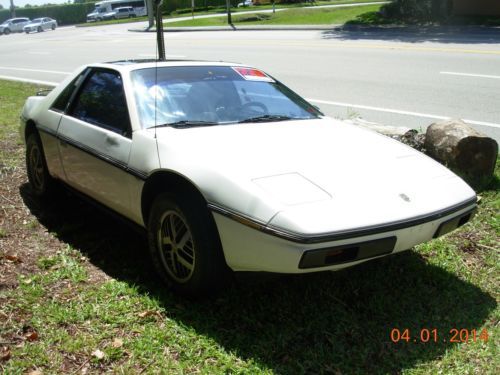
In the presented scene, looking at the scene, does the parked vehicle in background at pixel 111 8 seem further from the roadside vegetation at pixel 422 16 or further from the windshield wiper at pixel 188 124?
the windshield wiper at pixel 188 124

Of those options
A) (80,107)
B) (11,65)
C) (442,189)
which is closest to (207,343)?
(442,189)

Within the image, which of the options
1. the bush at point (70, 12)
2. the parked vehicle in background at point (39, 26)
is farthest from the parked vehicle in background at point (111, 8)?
the parked vehicle in background at point (39, 26)

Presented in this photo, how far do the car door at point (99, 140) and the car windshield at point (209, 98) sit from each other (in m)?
0.18

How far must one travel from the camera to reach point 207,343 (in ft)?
9.40

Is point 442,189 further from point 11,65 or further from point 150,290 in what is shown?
point 11,65

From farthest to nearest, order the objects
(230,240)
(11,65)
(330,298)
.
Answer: (11,65) → (330,298) → (230,240)

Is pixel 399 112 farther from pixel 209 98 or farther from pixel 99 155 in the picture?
pixel 99 155

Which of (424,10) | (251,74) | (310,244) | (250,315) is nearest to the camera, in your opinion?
(310,244)

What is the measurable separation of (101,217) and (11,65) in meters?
14.9

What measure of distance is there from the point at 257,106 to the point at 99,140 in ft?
3.73

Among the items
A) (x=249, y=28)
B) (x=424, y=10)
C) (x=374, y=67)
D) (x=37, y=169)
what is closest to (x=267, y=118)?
(x=37, y=169)

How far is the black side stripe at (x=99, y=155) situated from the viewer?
3.36 meters

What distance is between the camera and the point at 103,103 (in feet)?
13.1
